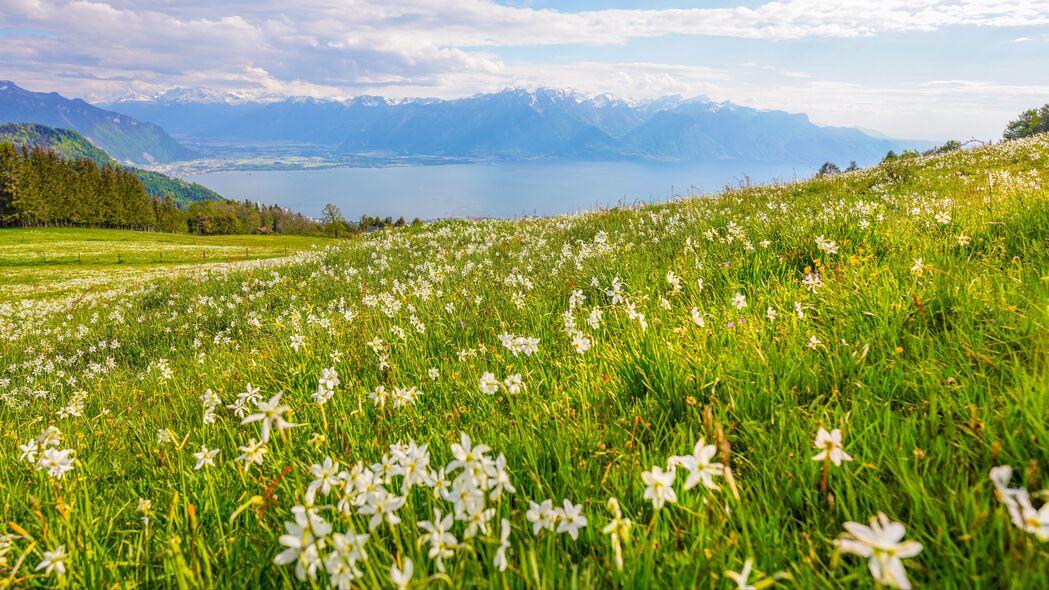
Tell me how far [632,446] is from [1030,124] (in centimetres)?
12841

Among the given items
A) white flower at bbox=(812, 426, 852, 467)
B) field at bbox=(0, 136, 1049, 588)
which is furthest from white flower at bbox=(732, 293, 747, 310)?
white flower at bbox=(812, 426, 852, 467)

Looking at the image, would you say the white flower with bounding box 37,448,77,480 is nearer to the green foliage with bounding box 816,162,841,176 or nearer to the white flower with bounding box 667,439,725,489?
the white flower with bounding box 667,439,725,489

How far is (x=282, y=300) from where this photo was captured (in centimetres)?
1203

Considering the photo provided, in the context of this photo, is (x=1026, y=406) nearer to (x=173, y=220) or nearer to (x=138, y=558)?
(x=138, y=558)

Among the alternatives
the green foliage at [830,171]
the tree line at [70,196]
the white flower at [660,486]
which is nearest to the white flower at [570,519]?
the white flower at [660,486]

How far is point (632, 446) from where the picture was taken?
2582mm

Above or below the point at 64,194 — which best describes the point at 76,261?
below

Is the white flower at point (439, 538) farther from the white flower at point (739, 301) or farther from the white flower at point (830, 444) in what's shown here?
the white flower at point (739, 301)

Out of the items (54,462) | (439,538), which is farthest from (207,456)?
(439,538)

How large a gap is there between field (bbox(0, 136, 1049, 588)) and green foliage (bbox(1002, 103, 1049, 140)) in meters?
109

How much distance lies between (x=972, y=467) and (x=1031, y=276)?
2.69 meters

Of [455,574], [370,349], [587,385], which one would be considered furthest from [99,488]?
[587,385]

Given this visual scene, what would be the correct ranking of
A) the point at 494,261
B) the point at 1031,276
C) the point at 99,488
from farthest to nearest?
the point at 494,261, the point at 1031,276, the point at 99,488

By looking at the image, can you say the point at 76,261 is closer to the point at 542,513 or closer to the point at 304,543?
the point at 304,543
